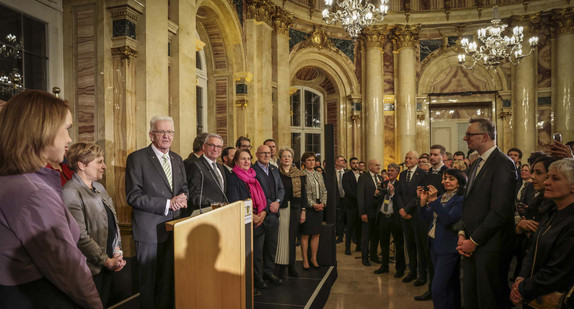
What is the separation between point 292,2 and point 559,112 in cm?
823

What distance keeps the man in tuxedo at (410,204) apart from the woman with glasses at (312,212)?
1054 millimetres

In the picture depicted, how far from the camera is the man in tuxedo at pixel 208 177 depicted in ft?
12.3

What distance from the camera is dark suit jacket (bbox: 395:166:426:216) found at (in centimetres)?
502

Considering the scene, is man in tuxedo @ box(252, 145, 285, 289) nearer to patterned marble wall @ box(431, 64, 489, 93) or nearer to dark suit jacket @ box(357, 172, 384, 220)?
dark suit jacket @ box(357, 172, 384, 220)

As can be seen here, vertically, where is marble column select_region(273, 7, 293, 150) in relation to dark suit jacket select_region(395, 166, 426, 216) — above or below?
above

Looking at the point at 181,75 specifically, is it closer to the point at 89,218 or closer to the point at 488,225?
the point at 89,218

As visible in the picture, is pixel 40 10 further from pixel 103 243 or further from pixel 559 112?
pixel 559 112

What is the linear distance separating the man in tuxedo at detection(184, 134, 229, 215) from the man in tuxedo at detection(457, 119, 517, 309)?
2224 mm

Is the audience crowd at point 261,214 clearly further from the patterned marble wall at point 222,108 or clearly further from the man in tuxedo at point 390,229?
the patterned marble wall at point 222,108

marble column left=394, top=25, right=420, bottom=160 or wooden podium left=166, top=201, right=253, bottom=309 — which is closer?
wooden podium left=166, top=201, right=253, bottom=309

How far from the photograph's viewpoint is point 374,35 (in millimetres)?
11992

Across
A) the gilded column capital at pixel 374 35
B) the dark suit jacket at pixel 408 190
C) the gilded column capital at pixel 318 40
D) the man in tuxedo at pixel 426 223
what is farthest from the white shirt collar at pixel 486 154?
the gilded column capital at pixel 374 35

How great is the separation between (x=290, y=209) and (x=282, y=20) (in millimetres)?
6674

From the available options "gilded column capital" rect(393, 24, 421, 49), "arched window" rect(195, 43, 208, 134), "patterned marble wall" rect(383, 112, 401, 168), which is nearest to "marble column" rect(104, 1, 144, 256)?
"arched window" rect(195, 43, 208, 134)
